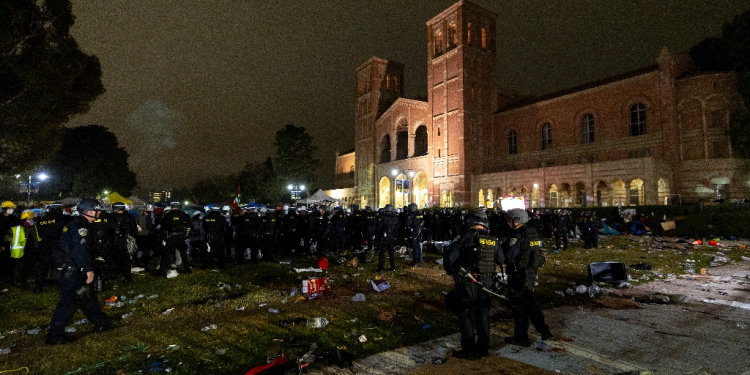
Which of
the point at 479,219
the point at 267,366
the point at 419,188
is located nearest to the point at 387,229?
the point at 479,219

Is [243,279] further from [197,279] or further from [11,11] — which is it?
[11,11]

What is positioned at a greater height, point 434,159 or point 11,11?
point 11,11

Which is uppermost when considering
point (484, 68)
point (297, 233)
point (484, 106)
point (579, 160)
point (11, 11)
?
point (484, 68)

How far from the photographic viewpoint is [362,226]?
15.8 m

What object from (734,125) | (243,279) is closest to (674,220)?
(734,125)

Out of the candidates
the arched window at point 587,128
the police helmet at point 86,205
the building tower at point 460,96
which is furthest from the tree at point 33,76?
the arched window at point 587,128

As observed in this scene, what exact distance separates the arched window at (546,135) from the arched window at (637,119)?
25.0ft

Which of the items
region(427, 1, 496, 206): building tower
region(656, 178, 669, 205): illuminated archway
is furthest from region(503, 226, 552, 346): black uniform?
region(427, 1, 496, 206): building tower

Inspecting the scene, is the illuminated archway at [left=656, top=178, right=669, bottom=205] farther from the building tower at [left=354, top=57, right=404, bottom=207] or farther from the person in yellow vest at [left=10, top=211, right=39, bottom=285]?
the person in yellow vest at [left=10, top=211, right=39, bottom=285]

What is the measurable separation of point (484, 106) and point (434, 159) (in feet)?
27.2

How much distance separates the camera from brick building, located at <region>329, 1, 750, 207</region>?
29250 millimetres

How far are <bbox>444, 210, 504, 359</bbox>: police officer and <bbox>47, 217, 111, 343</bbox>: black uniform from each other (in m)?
5.23

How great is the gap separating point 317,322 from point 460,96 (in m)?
39.9

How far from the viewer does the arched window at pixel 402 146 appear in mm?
53750
